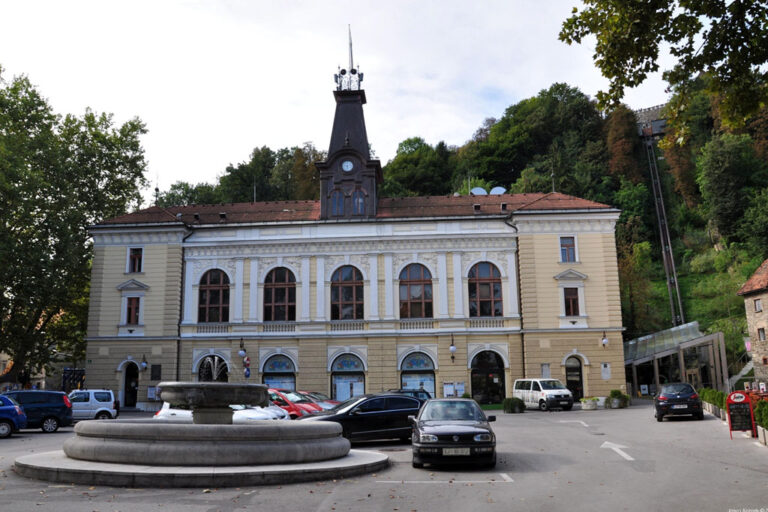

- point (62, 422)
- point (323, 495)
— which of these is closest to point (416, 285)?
point (62, 422)

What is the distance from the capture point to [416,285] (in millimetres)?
39438

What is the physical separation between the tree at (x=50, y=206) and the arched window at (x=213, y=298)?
889 cm

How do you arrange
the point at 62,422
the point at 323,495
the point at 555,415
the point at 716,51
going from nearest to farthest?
the point at 323,495 < the point at 716,51 < the point at 62,422 < the point at 555,415

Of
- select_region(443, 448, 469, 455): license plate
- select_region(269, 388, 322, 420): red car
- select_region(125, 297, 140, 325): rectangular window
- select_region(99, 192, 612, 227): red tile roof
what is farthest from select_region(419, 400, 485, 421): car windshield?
select_region(125, 297, 140, 325): rectangular window

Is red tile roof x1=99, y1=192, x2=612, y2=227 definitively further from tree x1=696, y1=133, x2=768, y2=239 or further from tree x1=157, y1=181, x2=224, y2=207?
tree x1=696, y1=133, x2=768, y2=239

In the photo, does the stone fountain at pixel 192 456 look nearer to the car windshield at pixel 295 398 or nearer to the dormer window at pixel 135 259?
the car windshield at pixel 295 398

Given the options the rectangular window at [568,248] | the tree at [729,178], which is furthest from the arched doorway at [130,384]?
the tree at [729,178]

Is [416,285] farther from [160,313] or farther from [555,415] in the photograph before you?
[160,313]

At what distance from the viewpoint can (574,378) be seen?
124 feet

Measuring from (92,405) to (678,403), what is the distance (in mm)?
25362

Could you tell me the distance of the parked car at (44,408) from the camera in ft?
85.1

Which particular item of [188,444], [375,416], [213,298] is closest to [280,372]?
[213,298]

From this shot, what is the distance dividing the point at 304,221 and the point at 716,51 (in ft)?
99.7

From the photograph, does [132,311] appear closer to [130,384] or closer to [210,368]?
[130,384]
